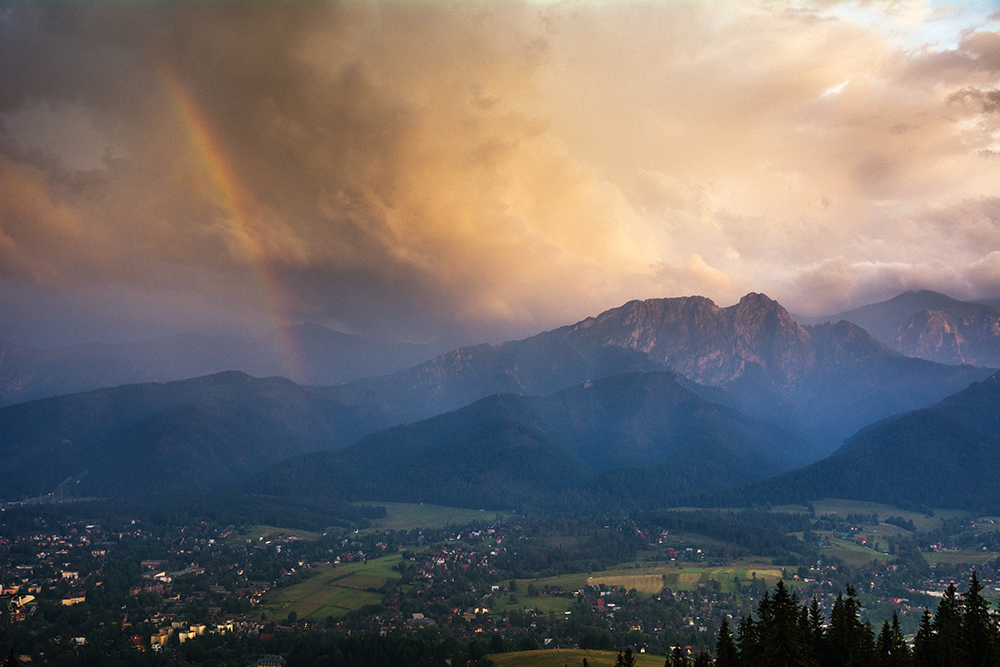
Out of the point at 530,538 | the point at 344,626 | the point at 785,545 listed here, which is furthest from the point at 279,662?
the point at 785,545

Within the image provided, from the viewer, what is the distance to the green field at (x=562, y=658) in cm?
8479

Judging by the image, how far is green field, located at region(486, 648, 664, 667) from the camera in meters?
84.8

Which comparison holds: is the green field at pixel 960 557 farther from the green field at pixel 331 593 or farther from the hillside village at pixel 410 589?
the green field at pixel 331 593

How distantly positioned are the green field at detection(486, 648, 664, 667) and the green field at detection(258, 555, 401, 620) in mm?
47117

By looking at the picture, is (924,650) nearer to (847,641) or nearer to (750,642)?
(847,641)

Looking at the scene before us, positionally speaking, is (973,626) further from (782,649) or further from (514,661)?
(514,661)

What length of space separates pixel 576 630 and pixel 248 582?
8004 cm

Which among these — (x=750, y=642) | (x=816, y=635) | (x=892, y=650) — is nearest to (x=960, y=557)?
(x=892, y=650)

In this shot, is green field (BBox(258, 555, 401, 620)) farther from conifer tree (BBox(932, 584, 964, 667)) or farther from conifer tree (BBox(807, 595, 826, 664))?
conifer tree (BBox(932, 584, 964, 667))

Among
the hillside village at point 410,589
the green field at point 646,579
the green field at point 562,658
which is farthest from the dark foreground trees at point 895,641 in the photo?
the green field at point 646,579

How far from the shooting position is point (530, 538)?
652 feet

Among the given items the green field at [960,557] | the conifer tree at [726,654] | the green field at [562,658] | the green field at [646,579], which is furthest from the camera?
the green field at [960,557]

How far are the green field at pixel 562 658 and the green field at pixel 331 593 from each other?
155 ft

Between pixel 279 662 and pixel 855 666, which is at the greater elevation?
pixel 855 666
